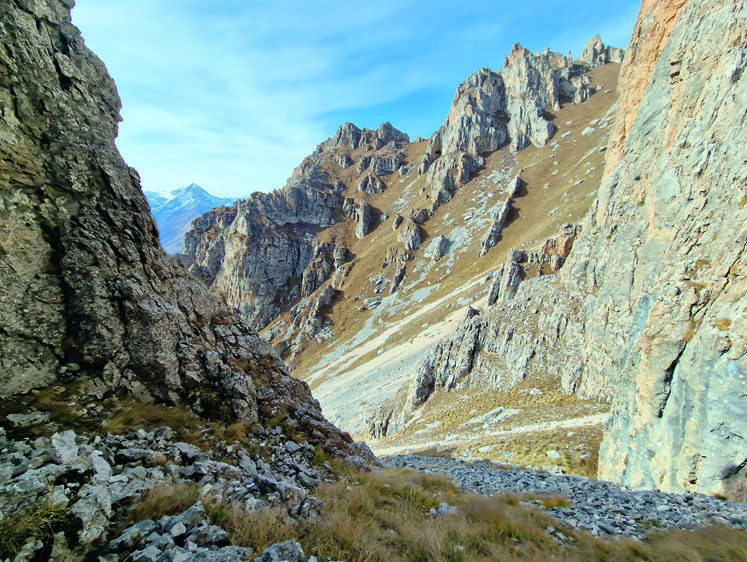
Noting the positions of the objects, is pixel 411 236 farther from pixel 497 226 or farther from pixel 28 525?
pixel 28 525

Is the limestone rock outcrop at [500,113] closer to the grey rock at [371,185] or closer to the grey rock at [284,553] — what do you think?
the grey rock at [371,185]

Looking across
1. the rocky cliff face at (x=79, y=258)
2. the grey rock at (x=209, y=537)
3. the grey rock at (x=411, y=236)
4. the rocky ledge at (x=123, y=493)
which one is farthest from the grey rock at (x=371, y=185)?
the grey rock at (x=209, y=537)

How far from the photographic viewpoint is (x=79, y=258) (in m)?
8.11

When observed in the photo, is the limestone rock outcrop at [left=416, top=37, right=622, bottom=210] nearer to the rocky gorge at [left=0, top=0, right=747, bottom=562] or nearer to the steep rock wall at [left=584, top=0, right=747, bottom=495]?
the rocky gorge at [left=0, top=0, right=747, bottom=562]

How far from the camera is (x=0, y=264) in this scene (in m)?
6.93

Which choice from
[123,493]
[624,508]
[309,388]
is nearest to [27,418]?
[123,493]

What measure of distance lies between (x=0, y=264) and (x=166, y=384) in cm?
450

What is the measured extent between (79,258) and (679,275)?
Answer: 2249 centimetres

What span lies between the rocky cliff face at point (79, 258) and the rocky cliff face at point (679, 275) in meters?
14.1

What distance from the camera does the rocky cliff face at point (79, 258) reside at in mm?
7246

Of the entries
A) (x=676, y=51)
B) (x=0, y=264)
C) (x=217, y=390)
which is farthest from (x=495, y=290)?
(x=0, y=264)

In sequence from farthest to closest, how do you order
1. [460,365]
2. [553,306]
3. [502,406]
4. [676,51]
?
[460,365] → [553,306] → [502,406] → [676,51]

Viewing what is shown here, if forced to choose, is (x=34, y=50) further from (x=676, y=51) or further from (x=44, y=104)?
(x=676, y=51)

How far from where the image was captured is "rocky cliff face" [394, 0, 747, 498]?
36.5ft
